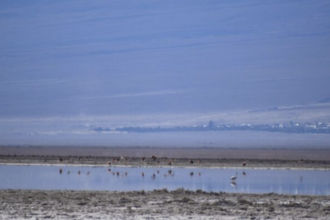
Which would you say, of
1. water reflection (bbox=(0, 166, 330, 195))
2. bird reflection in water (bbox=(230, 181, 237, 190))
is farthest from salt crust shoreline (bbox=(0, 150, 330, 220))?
bird reflection in water (bbox=(230, 181, 237, 190))

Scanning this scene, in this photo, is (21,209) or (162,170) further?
(162,170)

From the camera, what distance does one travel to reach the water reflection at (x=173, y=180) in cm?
2725

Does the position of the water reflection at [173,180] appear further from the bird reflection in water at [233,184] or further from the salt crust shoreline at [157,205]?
the salt crust shoreline at [157,205]

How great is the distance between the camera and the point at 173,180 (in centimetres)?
3120

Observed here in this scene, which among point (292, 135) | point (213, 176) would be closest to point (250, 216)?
point (213, 176)

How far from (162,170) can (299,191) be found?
522 inches

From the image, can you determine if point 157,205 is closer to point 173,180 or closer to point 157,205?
point 157,205

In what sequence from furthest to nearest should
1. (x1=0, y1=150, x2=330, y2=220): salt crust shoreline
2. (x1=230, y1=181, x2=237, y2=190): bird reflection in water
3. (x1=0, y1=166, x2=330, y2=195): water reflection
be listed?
(x1=230, y1=181, x2=237, y2=190): bird reflection in water
(x1=0, y1=166, x2=330, y2=195): water reflection
(x1=0, y1=150, x2=330, y2=220): salt crust shoreline

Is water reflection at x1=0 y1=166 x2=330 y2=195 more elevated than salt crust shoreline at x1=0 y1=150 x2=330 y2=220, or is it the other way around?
water reflection at x1=0 y1=166 x2=330 y2=195

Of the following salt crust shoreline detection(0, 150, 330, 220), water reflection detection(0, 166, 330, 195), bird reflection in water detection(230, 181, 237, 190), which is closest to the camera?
salt crust shoreline detection(0, 150, 330, 220)

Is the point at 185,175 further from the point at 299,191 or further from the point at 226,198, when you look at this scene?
the point at 226,198

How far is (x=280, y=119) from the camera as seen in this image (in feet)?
382

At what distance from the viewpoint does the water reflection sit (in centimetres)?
2725

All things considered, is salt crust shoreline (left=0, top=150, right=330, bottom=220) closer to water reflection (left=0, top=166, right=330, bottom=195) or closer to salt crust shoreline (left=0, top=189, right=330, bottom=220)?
salt crust shoreline (left=0, top=189, right=330, bottom=220)
